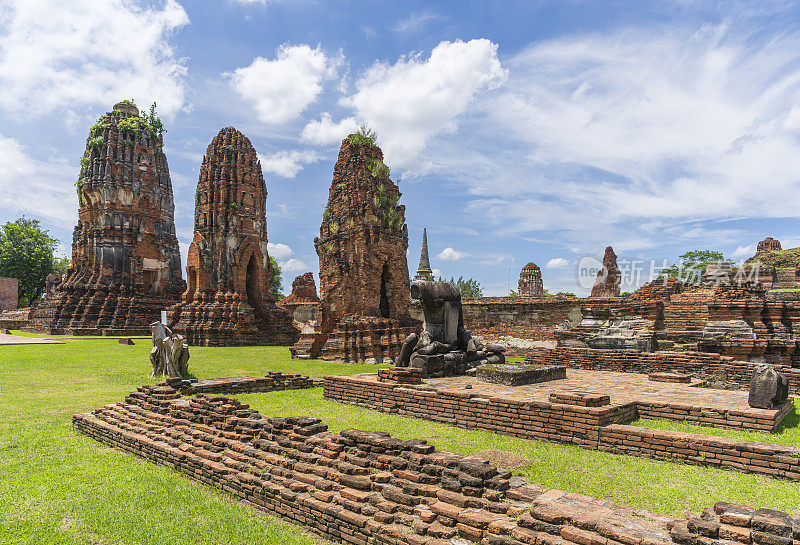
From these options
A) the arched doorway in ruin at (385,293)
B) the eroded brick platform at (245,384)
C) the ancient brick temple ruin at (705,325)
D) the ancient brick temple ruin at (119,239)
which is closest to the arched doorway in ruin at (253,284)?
the ancient brick temple ruin at (119,239)

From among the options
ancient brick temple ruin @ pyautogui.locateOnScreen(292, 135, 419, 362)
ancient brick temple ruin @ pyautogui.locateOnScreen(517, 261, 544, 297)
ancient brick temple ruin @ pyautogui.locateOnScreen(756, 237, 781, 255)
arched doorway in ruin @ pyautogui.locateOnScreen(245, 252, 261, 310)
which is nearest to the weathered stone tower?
ancient brick temple ruin @ pyautogui.locateOnScreen(292, 135, 419, 362)

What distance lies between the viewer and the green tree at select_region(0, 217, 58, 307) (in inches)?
1563

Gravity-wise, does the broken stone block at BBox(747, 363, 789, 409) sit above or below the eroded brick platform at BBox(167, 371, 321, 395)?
above

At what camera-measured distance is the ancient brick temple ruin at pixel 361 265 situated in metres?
15.9

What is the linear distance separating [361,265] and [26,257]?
38.3 metres

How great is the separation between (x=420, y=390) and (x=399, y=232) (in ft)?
35.6

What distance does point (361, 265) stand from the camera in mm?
16531

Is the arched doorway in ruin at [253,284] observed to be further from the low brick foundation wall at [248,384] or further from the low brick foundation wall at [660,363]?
the low brick foundation wall at [660,363]

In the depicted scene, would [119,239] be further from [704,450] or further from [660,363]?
[704,450]

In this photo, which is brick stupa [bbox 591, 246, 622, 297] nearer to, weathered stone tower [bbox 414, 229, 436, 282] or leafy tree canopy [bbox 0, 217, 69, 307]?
weathered stone tower [bbox 414, 229, 436, 282]

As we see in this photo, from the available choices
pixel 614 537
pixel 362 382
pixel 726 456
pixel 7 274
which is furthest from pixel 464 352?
pixel 7 274

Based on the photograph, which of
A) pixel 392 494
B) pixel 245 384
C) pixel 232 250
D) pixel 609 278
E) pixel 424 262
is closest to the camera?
pixel 392 494

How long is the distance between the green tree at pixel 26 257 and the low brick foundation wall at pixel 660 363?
148ft

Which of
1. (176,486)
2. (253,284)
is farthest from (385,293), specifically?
(176,486)
